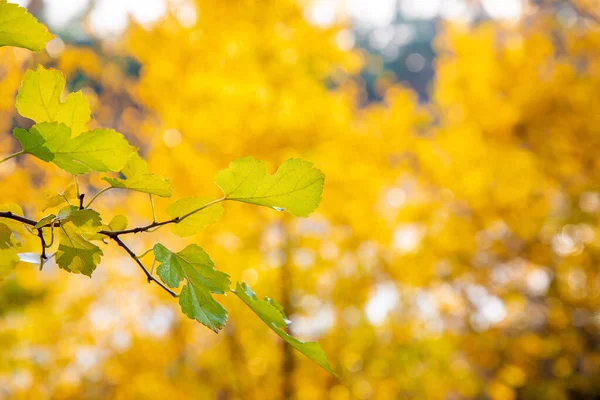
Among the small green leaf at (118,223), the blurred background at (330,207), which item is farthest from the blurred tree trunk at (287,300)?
the small green leaf at (118,223)

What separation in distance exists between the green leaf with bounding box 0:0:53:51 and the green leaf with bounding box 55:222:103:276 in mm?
104

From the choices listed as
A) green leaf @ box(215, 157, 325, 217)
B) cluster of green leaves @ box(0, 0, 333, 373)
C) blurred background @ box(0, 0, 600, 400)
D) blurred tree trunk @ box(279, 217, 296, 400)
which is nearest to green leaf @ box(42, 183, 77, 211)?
cluster of green leaves @ box(0, 0, 333, 373)

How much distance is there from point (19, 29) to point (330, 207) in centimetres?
209

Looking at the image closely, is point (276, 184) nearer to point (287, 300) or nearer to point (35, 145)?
point (35, 145)

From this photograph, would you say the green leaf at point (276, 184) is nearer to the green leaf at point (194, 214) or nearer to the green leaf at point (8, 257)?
the green leaf at point (194, 214)

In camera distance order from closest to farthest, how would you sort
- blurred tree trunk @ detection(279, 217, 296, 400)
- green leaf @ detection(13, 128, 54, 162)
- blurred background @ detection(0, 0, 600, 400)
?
green leaf @ detection(13, 128, 54, 162) → blurred background @ detection(0, 0, 600, 400) → blurred tree trunk @ detection(279, 217, 296, 400)

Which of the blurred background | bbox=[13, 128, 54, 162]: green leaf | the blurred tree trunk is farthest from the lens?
the blurred tree trunk

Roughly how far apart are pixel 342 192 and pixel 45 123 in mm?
2077

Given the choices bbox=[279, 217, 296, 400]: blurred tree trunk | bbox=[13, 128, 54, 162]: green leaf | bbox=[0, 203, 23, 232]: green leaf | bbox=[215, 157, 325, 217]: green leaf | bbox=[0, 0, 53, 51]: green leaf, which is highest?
bbox=[279, 217, 296, 400]: blurred tree trunk

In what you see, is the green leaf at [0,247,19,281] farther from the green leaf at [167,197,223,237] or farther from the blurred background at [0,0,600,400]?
the blurred background at [0,0,600,400]

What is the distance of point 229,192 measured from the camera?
1.01ft

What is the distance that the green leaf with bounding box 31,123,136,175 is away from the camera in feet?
0.88

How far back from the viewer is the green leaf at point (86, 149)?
10.6 inches

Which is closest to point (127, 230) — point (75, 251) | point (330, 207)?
point (75, 251)
